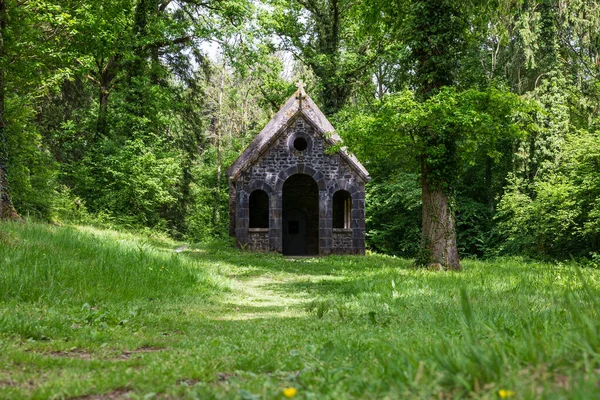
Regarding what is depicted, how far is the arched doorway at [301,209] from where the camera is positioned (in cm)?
2667

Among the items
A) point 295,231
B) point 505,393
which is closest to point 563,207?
point 295,231

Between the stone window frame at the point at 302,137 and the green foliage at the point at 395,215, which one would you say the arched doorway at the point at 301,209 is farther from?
the stone window frame at the point at 302,137

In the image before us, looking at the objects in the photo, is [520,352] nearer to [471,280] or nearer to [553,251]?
[471,280]

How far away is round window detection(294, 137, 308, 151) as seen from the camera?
74.4 feet

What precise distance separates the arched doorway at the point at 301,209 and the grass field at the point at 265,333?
49.4 ft

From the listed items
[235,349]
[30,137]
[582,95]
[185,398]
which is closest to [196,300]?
[235,349]

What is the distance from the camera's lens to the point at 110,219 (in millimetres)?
23578

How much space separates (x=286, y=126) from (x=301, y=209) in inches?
231

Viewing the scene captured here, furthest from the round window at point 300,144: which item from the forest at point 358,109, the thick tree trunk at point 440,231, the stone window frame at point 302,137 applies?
the thick tree trunk at point 440,231

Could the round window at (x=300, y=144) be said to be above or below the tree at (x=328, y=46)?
below

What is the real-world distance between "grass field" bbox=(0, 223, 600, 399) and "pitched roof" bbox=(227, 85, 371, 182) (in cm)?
1100

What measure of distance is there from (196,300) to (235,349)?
419cm

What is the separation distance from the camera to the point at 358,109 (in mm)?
26531

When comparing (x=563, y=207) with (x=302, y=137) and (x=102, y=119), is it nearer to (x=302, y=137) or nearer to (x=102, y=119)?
(x=302, y=137)
